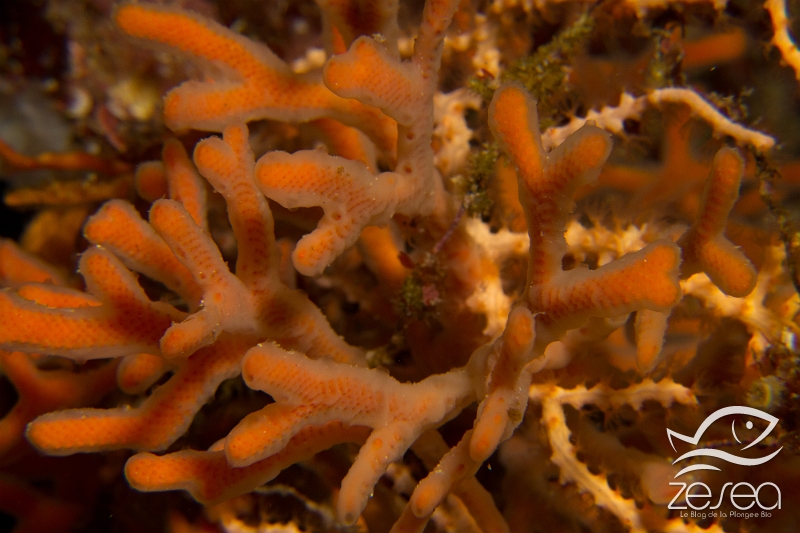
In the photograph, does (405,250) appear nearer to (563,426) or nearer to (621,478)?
(563,426)

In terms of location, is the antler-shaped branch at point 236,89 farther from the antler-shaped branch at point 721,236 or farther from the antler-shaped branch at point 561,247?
the antler-shaped branch at point 721,236

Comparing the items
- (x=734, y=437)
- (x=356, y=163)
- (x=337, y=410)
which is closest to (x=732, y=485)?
(x=734, y=437)

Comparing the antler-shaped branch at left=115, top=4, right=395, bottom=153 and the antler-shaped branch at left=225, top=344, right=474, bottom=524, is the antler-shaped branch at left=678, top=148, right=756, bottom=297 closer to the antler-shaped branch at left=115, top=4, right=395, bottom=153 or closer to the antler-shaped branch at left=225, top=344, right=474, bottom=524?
the antler-shaped branch at left=225, top=344, right=474, bottom=524

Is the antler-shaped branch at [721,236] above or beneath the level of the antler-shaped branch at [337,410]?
above

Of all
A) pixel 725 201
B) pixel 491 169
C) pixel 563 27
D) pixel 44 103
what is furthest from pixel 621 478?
pixel 44 103

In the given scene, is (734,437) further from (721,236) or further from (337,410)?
(337,410)

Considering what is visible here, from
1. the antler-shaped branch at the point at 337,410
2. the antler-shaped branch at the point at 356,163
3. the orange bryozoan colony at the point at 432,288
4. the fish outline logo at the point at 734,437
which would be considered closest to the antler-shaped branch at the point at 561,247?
the orange bryozoan colony at the point at 432,288

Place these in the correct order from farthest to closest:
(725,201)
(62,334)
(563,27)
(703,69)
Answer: (703,69)
(563,27)
(62,334)
(725,201)
